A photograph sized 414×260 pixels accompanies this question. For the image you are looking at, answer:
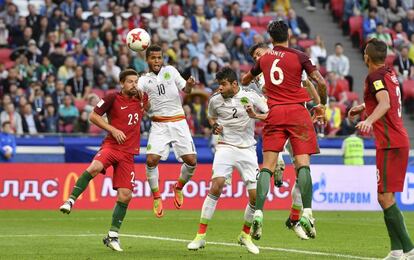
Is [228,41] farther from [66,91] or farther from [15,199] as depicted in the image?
[15,199]

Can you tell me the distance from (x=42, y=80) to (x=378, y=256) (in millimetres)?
18547

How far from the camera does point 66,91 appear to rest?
3072cm

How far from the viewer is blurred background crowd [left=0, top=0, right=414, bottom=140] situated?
3044 centimetres

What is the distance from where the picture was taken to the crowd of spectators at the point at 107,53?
30359 millimetres

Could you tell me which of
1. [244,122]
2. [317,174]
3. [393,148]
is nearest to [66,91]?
[317,174]

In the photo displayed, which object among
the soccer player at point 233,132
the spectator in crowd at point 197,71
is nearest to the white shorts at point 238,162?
the soccer player at point 233,132

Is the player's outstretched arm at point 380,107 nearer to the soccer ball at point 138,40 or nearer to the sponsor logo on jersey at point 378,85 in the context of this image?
the sponsor logo on jersey at point 378,85

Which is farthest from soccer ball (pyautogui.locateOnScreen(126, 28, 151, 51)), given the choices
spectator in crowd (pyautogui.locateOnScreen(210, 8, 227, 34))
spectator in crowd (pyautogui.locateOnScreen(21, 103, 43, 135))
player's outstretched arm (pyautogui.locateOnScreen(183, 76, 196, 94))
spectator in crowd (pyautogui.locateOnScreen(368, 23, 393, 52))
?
spectator in crowd (pyautogui.locateOnScreen(368, 23, 393, 52))

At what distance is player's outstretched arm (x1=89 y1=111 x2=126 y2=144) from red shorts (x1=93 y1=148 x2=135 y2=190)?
0.71ft

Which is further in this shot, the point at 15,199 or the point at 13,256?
the point at 15,199

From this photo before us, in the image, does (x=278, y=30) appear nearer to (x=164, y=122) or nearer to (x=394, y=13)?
(x=164, y=122)

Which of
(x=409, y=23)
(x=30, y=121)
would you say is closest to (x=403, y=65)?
(x=409, y=23)

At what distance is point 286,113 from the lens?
14344 millimetres

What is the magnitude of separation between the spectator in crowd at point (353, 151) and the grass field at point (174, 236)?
11.1ft
